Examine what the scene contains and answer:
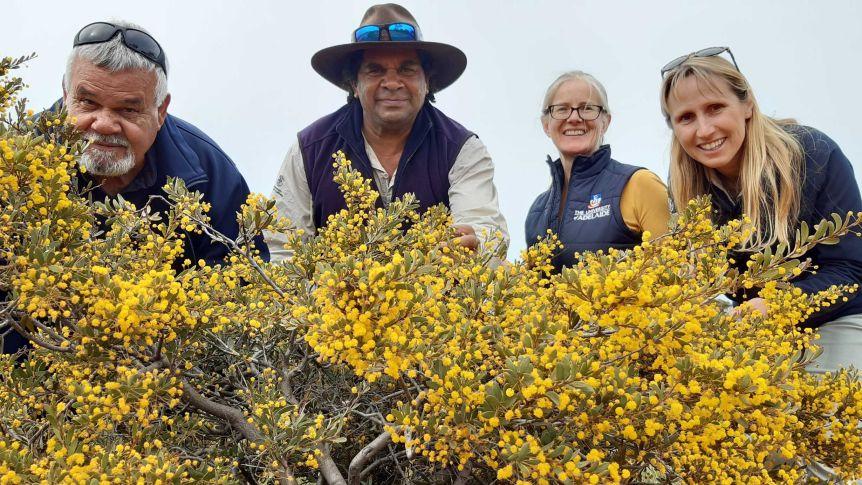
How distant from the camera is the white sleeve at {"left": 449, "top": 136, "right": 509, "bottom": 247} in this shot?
4.37 meters

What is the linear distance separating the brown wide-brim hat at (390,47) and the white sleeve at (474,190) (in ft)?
1.88

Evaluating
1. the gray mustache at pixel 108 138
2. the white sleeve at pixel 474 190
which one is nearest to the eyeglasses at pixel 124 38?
the gray mustache at pixel 108 138

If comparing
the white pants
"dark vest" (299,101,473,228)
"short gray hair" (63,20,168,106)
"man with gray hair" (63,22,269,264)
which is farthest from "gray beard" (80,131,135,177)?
the white pants

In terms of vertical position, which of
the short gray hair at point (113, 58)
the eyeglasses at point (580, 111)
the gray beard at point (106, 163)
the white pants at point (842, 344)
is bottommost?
the white pants at point (842, 344)

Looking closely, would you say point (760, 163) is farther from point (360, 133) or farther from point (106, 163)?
point (106, 163)

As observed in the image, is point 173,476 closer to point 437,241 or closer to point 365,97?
point 437,241

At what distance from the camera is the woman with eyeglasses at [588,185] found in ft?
14.1

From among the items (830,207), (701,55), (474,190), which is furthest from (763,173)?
(474,190)

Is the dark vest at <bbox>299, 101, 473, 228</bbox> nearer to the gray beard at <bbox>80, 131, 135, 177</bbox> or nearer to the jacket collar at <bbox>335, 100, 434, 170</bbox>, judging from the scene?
the jacket collar at <bbox>335, 100, 434, 170</bbox>

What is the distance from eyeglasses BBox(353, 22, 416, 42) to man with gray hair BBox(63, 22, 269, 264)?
134cm

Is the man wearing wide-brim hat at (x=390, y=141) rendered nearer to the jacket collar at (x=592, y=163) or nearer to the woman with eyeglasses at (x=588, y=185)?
the woman with eyeglasses at (x=588, y=185)

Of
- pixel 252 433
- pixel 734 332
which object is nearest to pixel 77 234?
pixel 252 433

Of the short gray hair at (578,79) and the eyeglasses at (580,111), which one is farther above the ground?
the short gray hair at (578,79)

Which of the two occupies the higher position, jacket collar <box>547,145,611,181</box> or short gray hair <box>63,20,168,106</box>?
short gray hair <box>63,20,168,106</box>
